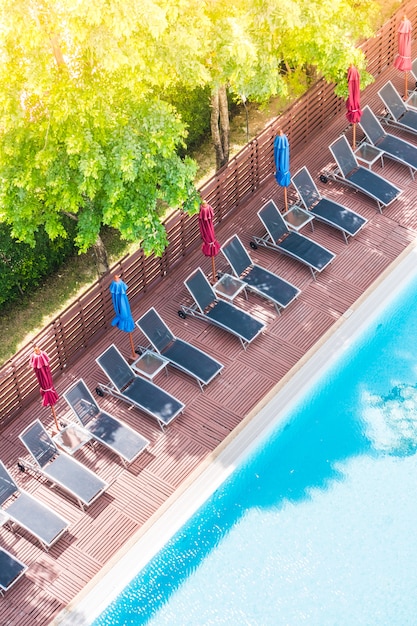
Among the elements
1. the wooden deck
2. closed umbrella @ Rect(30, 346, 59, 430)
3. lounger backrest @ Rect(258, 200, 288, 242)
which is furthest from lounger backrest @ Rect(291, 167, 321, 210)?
closed umbrella @ Rect(30, 346, 59, 430)

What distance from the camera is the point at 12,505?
1722 cm

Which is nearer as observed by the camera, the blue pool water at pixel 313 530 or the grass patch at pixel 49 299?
the blue pool water at pixel 313 530

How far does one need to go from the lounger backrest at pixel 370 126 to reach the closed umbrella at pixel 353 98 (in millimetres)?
592

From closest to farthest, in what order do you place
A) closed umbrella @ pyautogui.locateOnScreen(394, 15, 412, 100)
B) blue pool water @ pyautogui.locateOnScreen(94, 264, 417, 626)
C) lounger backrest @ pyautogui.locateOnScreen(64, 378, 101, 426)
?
1. blue pool water @ pyautogui.locateOnScreen(94, 264, 417, 626)
2. lounger backrest @ pyautogui.locateOnScreen(64, 378, 101, 426)
3. closed umbrella @ pyautogui.locateOnScreen(394, 15, 412, 100)

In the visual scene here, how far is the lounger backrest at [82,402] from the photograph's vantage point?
18.5 meters

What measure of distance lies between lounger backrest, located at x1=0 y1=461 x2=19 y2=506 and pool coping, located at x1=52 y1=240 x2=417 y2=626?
7.09 feet

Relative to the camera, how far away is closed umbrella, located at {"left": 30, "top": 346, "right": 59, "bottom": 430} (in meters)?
17.5

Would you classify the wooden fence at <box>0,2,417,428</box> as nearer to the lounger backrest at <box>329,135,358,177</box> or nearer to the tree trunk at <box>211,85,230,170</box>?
the lounger backrest at <box>329,135,358,177</box>

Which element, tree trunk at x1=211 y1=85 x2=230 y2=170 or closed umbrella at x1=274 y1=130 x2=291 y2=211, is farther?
tree trunk at x1=211 y1=85 x2=230 y2=170

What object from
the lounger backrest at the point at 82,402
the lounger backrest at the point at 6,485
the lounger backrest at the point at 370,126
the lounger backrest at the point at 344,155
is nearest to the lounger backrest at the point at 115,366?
the lounger backrest at the point at 82,402

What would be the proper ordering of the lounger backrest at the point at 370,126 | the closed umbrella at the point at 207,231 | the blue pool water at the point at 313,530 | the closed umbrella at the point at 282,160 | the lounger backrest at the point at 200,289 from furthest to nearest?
1. the lounger backrest at the point at 370,126
2. the closed umbrella at the point at 282,160
3. the lounger backrest at the point at 200,289
4. the closed umbrella at the point at 207,231
5. the blue pool water at the point at 313,530

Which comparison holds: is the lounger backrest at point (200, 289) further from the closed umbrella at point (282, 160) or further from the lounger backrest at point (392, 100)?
the lounger backrest at point (392, 100)

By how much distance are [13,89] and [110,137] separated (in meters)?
1.94

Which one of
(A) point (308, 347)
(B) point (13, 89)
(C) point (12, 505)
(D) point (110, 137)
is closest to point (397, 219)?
(A) point (308, 347)
